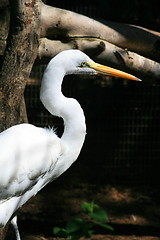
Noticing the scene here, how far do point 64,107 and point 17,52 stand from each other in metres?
0.43

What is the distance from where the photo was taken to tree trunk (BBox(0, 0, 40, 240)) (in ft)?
7.07

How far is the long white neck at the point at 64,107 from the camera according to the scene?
2047mm

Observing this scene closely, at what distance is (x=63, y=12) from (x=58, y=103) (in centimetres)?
107

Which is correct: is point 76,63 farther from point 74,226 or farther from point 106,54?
point 74,226

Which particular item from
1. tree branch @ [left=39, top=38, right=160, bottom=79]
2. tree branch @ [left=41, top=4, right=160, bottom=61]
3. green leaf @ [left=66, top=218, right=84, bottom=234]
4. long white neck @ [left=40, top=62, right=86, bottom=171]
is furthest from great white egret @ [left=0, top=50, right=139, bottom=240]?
green leaf @ [left=66, top=218, right=84, bottom=234]

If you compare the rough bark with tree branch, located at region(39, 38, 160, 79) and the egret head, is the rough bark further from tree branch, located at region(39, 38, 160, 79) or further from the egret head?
tree branch, located at region(39, 38, 160, 79)

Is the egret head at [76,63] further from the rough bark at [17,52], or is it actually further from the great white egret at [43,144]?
the rough bark at [17,52]

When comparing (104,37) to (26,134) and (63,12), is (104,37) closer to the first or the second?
(63,12)

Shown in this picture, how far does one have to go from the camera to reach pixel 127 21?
4.23 meters

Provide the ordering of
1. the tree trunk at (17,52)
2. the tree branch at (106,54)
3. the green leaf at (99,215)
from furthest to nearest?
the tree branch at (106,54) → the tree trunk at (17,52) → the green leaf at (99,215)

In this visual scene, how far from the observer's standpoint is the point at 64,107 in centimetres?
208

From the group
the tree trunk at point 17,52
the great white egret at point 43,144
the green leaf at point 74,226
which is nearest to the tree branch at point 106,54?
the tree trunk at point 17,52

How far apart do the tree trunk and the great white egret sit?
0.19m

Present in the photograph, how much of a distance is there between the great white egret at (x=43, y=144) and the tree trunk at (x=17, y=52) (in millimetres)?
193
